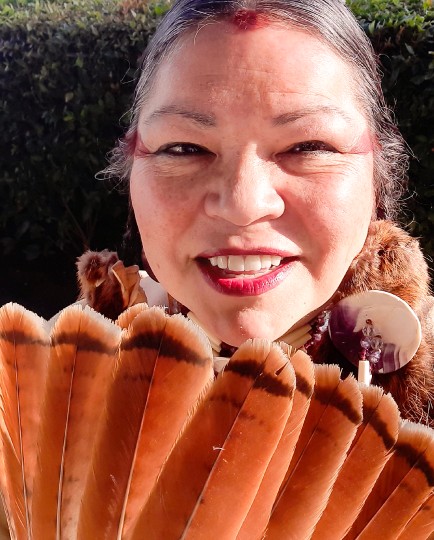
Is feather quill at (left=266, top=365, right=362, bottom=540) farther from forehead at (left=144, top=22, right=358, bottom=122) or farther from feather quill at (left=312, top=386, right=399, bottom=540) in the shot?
forehead at (left=144, top=22, right=358, bottom=122)

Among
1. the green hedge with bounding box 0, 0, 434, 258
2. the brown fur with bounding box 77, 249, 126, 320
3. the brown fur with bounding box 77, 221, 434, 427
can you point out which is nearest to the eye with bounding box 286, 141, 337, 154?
the brown fur with bounding box 77, 221, 434, 427

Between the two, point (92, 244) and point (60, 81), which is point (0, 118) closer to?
point (60, 81)

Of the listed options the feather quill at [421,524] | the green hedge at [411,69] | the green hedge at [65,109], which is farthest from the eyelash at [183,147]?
the green hedge at [65,109]

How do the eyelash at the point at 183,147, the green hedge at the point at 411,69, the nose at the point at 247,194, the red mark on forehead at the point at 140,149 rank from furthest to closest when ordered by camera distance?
the green hedge at the point at 411,69, the red mark on forehead at the point at 140,149, the eyelash at the point at 183,147, the nose at the point at 247,194

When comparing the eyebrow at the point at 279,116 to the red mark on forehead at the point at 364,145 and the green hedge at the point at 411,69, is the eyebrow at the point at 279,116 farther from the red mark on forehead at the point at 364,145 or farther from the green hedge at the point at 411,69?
the green hedge at the point at 411,69

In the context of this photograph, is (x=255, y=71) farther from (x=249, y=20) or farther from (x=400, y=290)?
(x=400, y=290)

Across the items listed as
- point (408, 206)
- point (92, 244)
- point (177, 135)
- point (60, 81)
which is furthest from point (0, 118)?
point (177, 135)

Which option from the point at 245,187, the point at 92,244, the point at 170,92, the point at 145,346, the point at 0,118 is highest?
the point at 170,92
